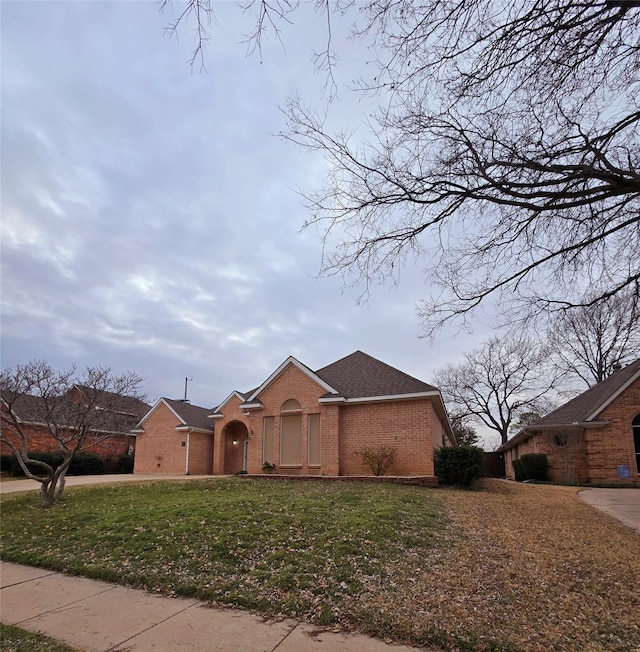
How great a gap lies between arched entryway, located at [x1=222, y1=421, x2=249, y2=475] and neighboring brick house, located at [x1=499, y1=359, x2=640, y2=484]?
49.7 ft

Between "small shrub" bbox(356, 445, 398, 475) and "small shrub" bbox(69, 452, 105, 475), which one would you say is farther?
"small shrub" bbox(69, 452, 105, 475)

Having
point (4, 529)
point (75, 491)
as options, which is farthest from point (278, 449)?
point (4, 529)

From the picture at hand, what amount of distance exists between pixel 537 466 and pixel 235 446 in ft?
50.2

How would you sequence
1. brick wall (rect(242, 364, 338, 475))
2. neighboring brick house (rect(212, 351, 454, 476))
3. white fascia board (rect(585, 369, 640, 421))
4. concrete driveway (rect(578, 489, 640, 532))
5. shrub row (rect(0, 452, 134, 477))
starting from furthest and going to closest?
shrub row (rect(0, 452, 134, 477)) < white fascia board (rect(585, 369, 640, 421)) < brick wall (rect(242, 364, 338, 475)) < neighboring brick house (rect(212, 351, 454, 476)) < concrete driveway (rect(578, 489, 640, 532))

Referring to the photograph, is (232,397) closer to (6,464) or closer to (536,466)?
(6,464)

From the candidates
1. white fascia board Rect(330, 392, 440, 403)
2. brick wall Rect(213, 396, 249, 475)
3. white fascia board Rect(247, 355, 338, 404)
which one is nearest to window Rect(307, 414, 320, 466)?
white fascia board Rect(330, 392, 440, 403)

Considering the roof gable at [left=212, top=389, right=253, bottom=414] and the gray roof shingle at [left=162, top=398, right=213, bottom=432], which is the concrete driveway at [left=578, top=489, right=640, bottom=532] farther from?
the gray roof shingle at [left=162, top=398, right=213, bottom=432]

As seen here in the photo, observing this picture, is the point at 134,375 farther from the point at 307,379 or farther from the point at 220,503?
the point at 220,503

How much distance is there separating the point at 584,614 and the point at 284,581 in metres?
2.75

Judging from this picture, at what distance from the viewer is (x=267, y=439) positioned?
60.1 ft

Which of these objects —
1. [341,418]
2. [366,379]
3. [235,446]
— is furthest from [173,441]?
[366,379]

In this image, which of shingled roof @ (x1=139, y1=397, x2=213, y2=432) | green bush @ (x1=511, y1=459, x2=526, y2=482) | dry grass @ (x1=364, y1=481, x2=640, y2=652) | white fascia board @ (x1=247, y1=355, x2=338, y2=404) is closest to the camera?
dry grass @ (x1=364, y1=481, x2=640, y2=652)

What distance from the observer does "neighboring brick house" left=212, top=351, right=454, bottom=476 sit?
1545cm

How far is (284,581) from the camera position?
4.56 metres
